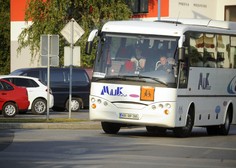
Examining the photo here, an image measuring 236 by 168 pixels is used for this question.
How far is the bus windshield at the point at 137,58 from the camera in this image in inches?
917

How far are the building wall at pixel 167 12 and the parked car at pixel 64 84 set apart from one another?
719 inches

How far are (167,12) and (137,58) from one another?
1470 inches

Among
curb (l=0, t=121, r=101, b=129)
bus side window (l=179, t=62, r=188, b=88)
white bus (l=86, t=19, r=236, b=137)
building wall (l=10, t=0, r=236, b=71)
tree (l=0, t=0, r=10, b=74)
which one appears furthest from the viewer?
tree (l=0, t=0, r=10, b=74)

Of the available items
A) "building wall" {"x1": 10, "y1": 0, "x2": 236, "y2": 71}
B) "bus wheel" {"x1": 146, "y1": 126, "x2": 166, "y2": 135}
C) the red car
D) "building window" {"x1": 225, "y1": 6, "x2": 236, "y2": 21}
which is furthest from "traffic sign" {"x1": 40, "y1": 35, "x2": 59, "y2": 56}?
"building window" {"x1": 225, "y1": 6, "x2": 236, "y2": 21}

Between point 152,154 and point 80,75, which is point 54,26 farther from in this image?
point 152,154

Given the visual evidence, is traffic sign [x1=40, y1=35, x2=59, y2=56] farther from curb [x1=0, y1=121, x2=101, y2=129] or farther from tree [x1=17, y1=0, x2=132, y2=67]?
tree [x1=17, y1=0, x2=132, y2=67]

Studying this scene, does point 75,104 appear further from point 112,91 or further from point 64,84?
point 112,91

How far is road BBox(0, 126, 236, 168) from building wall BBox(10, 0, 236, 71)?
35.6 meters

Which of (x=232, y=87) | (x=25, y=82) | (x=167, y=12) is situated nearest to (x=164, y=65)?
(x=232, y=87)

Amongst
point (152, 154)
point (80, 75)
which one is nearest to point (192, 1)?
point (80, 75)

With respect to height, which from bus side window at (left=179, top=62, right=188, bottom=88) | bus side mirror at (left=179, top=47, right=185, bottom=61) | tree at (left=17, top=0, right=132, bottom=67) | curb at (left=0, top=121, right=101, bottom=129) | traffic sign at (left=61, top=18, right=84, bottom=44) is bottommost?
curb at (left=0, top=121, right=101, bottom=129)

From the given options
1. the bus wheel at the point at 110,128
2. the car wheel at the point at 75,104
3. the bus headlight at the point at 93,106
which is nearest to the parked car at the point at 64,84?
the car wheel at the point at 75,104

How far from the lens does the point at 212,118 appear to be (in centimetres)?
2595

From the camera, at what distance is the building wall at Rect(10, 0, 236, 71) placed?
200ft
